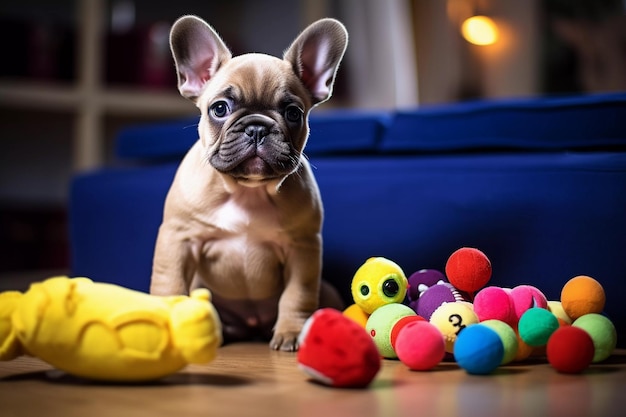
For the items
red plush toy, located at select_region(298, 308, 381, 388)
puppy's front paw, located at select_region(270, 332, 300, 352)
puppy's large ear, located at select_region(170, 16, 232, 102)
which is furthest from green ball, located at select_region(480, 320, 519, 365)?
puppy's large ear, located at select_region(170, 16, 232, 102)

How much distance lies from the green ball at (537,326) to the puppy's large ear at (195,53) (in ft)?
2.09

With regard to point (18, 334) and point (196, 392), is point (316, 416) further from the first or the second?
point (18, 334)

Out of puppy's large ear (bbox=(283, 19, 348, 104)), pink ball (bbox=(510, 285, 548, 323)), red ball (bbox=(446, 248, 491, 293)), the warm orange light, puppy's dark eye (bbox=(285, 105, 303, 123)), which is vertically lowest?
pink ball (bbox=(510, 285, 548, 323))

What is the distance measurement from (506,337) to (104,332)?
558 millimetres

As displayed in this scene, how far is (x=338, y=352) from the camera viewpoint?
105 centimetres

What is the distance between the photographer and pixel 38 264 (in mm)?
3348

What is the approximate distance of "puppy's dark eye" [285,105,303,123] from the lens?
4.41 feet

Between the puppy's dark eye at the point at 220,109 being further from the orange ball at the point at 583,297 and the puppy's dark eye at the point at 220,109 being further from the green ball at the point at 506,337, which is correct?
the orange ball at the point at 583,297

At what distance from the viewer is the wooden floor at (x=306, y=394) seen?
95 cm

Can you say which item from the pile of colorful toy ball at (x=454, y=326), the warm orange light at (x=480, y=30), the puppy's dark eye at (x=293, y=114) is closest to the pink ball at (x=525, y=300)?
the pile of colorful toy ball at (x=454, y=326)

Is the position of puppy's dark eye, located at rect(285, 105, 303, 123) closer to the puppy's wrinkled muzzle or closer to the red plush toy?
the puppy's wrinkled muzzle

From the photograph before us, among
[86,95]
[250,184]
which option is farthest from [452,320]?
[86,95]

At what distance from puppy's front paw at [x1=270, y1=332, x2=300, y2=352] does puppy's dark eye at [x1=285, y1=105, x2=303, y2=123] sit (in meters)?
0.36

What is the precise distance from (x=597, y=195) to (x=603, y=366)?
1.09 feet
